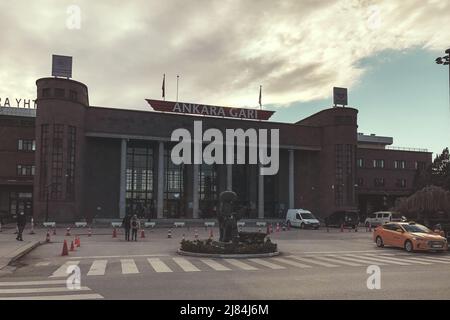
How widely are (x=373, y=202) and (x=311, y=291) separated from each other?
7294 centimetres

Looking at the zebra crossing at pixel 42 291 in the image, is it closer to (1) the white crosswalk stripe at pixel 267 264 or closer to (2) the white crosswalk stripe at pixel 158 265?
(2) the white crosswalk stripe at pixel 158 265

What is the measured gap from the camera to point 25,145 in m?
62.5

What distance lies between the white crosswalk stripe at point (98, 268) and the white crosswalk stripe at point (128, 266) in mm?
671

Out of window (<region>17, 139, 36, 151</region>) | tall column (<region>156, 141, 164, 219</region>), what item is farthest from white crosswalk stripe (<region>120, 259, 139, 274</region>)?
window (<region>17, 139, 36, 151</region>)

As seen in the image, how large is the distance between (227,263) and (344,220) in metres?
35.8

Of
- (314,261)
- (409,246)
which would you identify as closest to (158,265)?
(314,261)

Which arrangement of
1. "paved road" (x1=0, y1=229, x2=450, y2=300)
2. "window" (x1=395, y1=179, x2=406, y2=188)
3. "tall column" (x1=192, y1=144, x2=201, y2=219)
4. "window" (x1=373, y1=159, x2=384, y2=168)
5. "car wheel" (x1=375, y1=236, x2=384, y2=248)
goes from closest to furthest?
1. "paved road" (x1=0, y1=229, x2=450, y2=300)
2. "car wheel" (x1=375, y1=236, x2=384, y2=248)
3. "tall column" (x1=192, y1=144, x2=201, y2=219)
4. "window" (x1=373, y1=159, x2=384, y2=168)
5. "window" (x1=395, y1=179, x2=406, y2=188)

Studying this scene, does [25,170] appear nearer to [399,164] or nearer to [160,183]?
[160,183]

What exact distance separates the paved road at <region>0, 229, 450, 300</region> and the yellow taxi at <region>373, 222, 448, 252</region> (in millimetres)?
959

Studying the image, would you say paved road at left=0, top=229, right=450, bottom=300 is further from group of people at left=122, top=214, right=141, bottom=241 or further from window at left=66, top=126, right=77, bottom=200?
window at left=66, top=126, right=77, bottom=200

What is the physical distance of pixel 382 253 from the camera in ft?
78.0

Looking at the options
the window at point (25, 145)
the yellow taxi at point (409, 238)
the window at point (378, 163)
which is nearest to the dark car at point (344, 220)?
the yellow taxi at point (409, 238)

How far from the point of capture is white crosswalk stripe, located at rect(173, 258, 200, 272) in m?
16.4

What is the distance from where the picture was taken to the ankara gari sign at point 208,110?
211 feet
